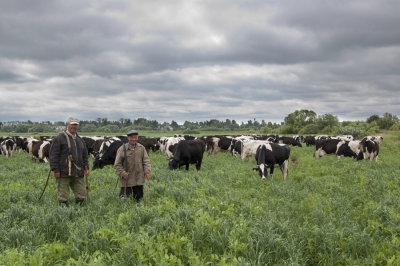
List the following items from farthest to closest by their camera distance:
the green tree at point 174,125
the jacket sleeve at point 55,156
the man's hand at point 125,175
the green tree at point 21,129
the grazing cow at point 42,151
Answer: the green tree at point 174,125
the green tree at point 21,129
the grazing cow at point 42,151
the man's hand at point 125,175
the jacket sleeve at point 55,156

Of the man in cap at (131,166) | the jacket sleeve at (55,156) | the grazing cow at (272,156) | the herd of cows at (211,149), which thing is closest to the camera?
the jacket sleeve at (55,156)

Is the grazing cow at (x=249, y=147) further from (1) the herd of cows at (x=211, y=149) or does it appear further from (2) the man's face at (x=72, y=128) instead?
(2) the man's face at (x=72, y=128)

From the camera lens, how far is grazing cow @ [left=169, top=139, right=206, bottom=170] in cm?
1535

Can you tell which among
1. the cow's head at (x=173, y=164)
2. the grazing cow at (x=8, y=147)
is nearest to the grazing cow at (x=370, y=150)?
the cow's head at (x=173, y=164)

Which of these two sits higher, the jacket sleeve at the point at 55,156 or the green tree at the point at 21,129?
the jacket sleeve at the point at 55,156

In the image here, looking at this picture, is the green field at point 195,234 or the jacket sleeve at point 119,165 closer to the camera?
the green field at point 195,234

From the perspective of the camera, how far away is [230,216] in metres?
6.61

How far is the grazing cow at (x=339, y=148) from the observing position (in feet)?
84.2

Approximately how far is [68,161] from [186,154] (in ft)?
27.6

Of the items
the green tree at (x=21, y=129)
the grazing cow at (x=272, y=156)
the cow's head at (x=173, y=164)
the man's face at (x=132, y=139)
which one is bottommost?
the green tree at (x=21, y=129)

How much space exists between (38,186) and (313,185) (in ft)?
32.7

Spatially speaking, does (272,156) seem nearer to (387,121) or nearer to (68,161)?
(68,161)

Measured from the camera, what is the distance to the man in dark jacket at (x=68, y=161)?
7707mm

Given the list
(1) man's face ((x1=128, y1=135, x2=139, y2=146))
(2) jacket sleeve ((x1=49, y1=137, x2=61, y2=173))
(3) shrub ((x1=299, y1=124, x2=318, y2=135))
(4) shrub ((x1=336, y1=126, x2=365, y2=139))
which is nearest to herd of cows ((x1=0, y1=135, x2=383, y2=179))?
(1) man's face ((x1=128, y1=135, x2=139, y2=146))
